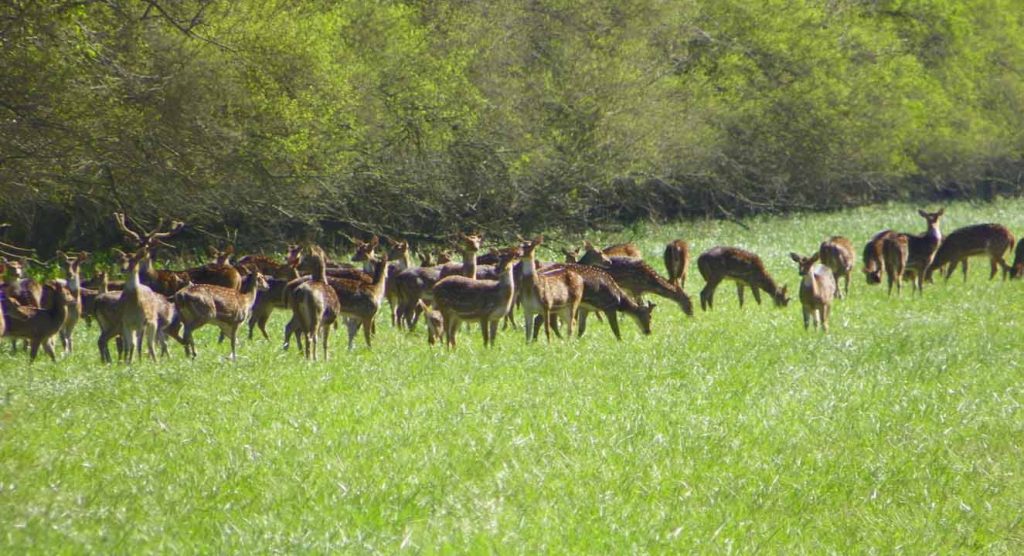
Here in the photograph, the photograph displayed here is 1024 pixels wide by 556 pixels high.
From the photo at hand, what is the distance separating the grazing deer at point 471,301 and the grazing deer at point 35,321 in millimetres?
4069

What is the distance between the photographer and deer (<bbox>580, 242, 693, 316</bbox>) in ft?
64.6

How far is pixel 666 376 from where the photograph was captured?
1280 cm

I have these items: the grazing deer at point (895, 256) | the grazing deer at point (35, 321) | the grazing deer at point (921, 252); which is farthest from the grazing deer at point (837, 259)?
the grazing deer at point (35, 321)

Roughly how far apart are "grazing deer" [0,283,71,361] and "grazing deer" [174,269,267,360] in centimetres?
124

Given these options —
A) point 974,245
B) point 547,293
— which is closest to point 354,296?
point 547,293

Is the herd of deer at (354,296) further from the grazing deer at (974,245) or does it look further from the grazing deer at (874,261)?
the grazing deer at (974,245)

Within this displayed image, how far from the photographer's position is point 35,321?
1538 cm

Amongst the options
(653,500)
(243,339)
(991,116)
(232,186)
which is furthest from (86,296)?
(991,116)

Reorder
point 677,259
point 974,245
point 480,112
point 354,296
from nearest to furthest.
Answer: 1. point 354,296
2. point 677,259
3. point 974,245
4. point 480,112

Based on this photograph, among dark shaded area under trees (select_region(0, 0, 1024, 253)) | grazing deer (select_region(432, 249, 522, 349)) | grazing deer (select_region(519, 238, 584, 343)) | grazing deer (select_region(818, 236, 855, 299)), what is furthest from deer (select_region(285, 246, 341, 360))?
grazing deer (select_region(818, 236, 855, 299))

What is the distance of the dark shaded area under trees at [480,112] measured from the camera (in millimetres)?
19125

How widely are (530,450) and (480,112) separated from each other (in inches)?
838

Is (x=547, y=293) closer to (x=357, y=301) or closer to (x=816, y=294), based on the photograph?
(x=357, y=301)

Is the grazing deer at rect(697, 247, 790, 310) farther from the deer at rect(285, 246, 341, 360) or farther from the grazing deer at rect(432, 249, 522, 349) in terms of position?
the deer at rect(285, 246, 341, 360)
